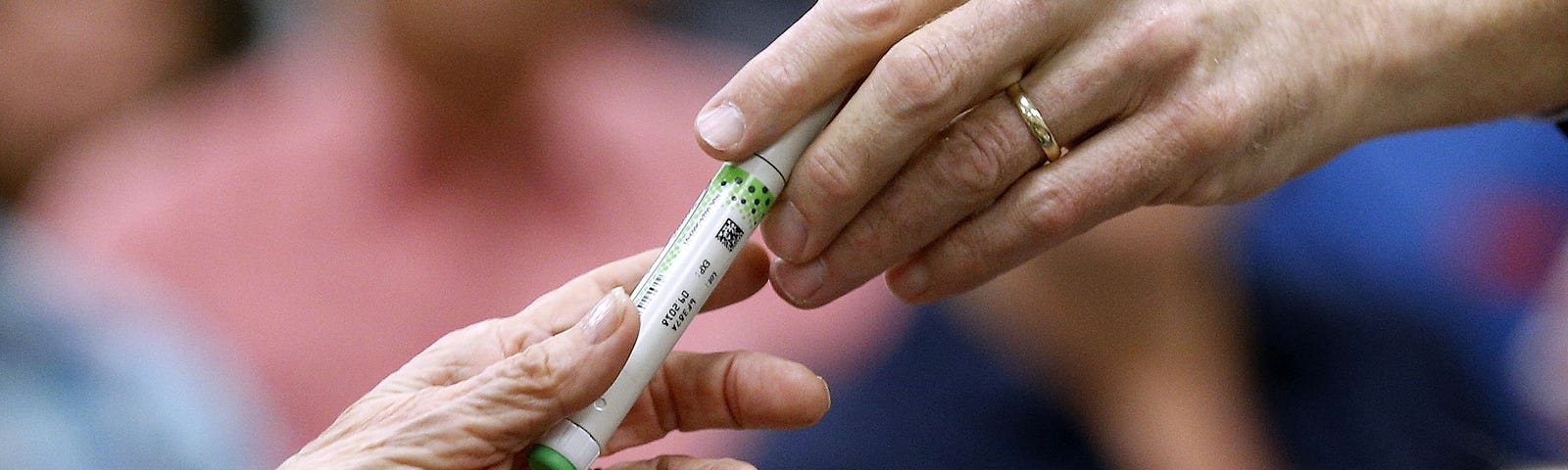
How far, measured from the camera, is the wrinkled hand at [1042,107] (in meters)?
0.82

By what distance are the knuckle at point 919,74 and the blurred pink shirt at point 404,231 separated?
0.78 m

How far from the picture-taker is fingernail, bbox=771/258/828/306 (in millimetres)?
915

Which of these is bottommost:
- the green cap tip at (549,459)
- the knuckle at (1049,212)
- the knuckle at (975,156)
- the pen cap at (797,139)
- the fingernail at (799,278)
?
the green cap tip at (549,459)

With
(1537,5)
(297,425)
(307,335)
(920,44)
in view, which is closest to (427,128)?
(307,335)

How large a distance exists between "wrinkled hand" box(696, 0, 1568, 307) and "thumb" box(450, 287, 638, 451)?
0.14 meters

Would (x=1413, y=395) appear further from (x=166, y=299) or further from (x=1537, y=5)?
(x=166, y=299)

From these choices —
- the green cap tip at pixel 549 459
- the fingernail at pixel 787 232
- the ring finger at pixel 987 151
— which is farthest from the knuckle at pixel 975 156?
the green cap tip at pixel 549 459

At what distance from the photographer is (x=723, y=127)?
824 mm

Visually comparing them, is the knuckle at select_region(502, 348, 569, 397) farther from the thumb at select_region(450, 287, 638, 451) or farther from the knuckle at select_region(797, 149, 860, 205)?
the knuckle at select_region(797, 149, 860, 205)

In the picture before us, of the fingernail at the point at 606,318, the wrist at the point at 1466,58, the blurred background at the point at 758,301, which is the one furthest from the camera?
the blurred background at the point at 758,301

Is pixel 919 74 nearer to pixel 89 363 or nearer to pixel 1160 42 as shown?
pixel 1160 42

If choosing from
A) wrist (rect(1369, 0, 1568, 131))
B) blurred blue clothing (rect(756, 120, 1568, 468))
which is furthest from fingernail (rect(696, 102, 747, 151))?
blurred blue clothing (rect(756, 120, 1568, 468))

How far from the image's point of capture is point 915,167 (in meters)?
0.86

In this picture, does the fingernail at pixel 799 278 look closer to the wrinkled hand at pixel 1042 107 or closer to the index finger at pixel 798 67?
the wrinkled hand at pixel 1042 107
